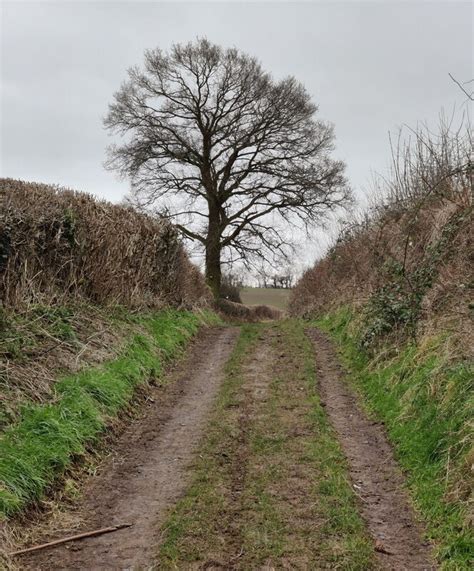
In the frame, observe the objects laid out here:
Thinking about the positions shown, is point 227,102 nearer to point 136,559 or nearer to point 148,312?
point 148,312

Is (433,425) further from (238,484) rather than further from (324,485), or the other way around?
(238,484)

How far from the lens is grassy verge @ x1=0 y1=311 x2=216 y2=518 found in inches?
171

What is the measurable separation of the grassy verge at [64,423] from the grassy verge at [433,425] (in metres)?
3.19

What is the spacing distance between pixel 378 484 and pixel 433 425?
0.88 m

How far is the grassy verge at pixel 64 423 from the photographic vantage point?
4.33m

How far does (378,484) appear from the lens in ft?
16.1

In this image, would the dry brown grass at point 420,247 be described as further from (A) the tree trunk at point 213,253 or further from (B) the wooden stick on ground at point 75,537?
(A) the tree trunk at point 213,253

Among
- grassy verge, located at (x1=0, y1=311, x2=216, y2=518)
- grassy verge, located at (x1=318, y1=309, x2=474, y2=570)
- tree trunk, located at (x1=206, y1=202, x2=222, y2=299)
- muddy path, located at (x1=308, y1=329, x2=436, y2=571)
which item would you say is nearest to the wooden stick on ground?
grassy verge, located at (x1=0, y1=311, x2=216, y2=518)

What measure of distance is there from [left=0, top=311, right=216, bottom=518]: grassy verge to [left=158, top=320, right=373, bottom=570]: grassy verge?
1.20m

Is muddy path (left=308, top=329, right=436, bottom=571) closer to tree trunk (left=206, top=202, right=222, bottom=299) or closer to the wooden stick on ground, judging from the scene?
the wooden stick on ground

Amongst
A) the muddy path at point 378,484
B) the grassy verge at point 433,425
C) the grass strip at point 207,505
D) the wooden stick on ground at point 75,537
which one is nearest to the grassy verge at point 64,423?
the wooden stick on ground at point 75,537

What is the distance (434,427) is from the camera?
5246 mm

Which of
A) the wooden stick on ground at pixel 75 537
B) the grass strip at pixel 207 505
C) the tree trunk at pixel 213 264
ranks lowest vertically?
the wooden stick on ground at pixel 75 537

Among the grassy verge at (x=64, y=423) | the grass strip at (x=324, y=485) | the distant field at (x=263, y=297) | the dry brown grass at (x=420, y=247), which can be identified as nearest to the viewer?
the grass strip at (x=324, y=485)
